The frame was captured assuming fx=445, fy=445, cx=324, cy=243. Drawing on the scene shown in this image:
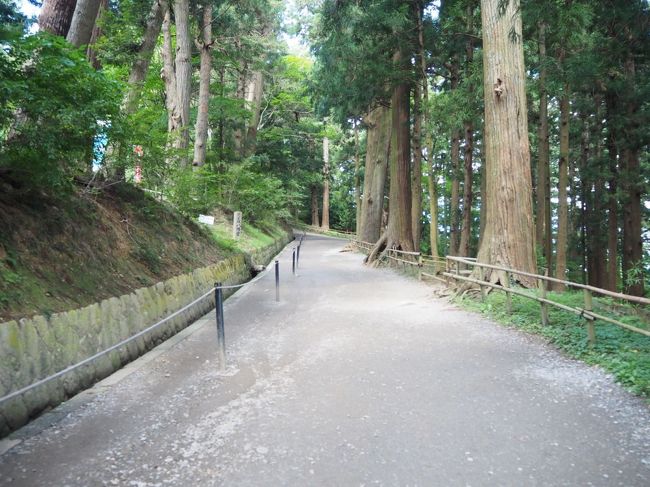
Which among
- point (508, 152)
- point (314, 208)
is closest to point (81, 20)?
point (508, 152)

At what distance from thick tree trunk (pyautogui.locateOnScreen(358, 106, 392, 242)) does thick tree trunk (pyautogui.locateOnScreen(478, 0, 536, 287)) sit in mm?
13755

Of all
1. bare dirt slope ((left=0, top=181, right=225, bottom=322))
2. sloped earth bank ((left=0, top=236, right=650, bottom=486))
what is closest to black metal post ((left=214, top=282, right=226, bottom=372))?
sloped earth bank ((left=0, top=236, right=650, bottom=486))

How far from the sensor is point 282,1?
Result: 1032 inches

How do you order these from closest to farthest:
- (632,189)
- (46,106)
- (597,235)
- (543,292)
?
(46,106)
(543,292)
(632,189)
(597,235)

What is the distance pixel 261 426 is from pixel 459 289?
7.04m

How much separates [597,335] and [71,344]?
6202 millimetres

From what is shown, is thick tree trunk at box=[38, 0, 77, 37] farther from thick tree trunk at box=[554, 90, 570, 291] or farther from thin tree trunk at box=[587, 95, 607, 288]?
thin tree trunk at box=[587, 95, 607, 288]

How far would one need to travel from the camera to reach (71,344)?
4.45m

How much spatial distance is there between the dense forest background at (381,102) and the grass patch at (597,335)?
171cm

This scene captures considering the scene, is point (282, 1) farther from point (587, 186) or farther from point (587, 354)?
point (587, 354)

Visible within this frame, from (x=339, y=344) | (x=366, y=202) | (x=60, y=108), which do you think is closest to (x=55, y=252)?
(x=60, y=108)

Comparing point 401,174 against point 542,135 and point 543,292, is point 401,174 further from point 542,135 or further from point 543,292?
point 543,292

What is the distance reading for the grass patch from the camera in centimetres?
458

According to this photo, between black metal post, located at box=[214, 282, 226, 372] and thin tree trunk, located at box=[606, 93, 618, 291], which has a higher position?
thin tree trunk, located at box=[606, 93, 618, 291]
